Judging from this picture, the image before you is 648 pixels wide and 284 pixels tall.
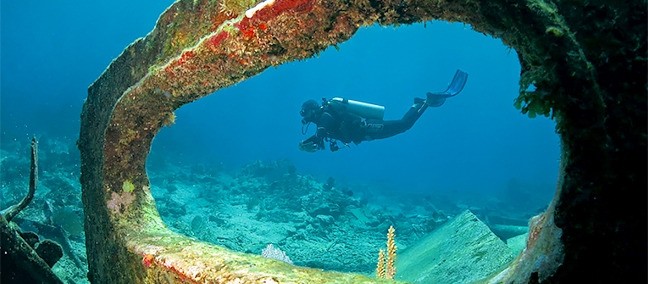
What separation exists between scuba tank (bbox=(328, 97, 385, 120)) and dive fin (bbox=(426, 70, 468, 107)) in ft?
11.9

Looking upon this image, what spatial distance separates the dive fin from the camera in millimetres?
15836

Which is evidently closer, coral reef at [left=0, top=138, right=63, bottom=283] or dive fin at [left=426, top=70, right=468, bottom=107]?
coral reef at [left=0, top=138, right=63, bottom=283]

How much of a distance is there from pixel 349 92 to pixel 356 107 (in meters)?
116

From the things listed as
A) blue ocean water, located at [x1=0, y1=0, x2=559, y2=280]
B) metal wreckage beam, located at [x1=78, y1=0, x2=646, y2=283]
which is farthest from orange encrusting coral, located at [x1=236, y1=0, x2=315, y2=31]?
blue ocean water, located at [x1=0, y1=0, x2=559, y2=280]

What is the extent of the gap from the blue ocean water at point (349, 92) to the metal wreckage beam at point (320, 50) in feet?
124

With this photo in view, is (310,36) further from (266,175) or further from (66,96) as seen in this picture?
(66,96)

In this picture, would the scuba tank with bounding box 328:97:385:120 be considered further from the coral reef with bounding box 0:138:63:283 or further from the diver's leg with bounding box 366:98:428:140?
the coral reef with bounding box 0:138:63:283

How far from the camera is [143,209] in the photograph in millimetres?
3041

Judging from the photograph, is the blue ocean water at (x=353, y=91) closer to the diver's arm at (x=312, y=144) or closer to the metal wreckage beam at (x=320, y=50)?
the diver's arm at (x=312, y=144)

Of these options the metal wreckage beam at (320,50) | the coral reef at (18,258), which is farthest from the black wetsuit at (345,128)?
the metal wreckage beam at (320,50)

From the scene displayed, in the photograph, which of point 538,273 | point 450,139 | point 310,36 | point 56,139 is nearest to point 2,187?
point 56,139

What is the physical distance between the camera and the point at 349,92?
12731 cm

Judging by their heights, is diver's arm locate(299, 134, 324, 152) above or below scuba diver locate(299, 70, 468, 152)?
below

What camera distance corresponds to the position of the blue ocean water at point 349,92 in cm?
6662
